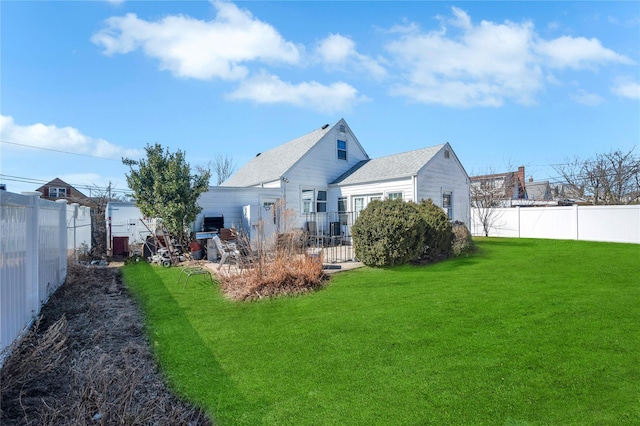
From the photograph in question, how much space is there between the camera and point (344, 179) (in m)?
17.4

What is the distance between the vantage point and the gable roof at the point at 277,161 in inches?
667

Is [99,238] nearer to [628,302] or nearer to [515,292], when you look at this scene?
[515,292]

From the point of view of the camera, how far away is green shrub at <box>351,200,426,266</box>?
9.09 meters

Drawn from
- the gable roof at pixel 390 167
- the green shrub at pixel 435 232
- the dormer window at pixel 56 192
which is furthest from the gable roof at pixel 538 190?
the dormer window at pixel 56 192

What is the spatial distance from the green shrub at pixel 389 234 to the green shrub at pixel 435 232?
0.57m

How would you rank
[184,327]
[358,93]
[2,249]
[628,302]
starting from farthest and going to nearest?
[358,93]
[628,302]
[184,327]
[2,249]

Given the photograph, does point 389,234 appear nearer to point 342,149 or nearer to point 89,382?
point 89,382

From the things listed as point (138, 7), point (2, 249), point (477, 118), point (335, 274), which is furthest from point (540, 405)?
point (477, 118)

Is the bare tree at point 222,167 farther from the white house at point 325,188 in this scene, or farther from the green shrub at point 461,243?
the green shrub at point 461,243

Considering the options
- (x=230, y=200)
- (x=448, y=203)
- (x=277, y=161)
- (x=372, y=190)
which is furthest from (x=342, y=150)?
(x=230, y=200)

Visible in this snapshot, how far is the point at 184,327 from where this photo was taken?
4.77 meters

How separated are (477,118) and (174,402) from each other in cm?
1642

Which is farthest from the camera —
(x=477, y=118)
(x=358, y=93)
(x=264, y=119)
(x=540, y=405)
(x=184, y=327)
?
(x=264, y=119)

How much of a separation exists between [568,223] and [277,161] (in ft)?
50.9
